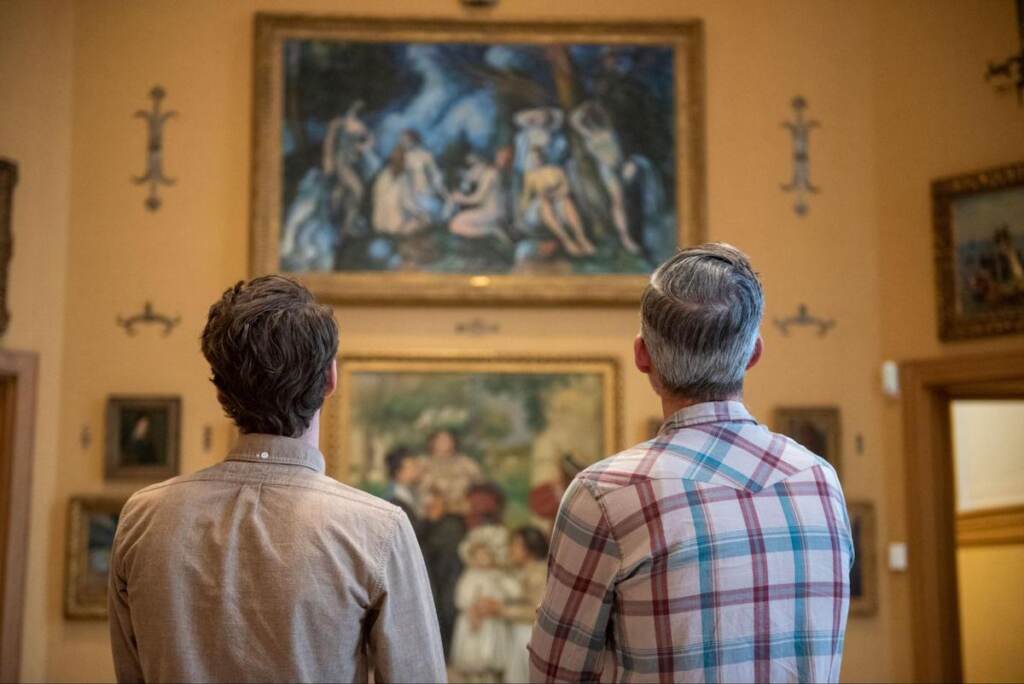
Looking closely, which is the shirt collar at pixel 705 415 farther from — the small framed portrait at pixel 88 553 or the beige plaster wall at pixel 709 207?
the small framed portrait at pixel 88 553

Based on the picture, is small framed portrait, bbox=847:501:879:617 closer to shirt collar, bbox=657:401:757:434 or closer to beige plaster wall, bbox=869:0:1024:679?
beige plaster wall, bbox=869:0:1024:679

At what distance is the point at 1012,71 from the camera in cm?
694

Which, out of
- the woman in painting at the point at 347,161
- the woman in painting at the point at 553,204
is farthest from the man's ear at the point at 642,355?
the woman in painting at the point at 347,161

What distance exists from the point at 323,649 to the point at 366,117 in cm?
563

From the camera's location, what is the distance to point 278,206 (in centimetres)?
727

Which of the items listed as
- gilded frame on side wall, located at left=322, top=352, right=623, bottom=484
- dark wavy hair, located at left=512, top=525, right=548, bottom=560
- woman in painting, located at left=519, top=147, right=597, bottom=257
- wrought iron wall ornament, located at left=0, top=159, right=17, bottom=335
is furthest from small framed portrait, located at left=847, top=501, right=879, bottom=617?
wrought iron wall ornament, located at left=0, top=159, right=17, bottom=335

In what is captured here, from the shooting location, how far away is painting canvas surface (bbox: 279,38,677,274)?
7348 mm

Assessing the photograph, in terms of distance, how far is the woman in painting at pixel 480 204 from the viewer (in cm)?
739

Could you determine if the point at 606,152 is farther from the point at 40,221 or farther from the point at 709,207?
the point at 40,221

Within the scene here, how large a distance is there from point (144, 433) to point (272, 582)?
5184mm

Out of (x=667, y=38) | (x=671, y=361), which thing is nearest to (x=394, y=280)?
(x=667, y=38)

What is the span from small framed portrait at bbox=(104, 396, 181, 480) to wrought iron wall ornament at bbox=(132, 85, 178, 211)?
118cm

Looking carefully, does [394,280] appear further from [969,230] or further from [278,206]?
[969,230]

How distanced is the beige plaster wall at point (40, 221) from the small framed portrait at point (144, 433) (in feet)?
1.16
